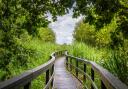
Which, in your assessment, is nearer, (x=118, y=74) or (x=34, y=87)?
(x=118, y=74)

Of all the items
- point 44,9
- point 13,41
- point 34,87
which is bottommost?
point 34,87

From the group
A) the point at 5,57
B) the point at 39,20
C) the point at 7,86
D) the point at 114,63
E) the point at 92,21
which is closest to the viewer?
the point at 7,86

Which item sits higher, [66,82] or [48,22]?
[48,22]

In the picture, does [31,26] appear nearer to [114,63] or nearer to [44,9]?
[44,9]

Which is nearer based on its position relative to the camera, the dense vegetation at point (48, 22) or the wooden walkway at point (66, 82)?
the dense vegetation at point (48, 22)

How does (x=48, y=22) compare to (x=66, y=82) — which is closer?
(x=48, y=22)

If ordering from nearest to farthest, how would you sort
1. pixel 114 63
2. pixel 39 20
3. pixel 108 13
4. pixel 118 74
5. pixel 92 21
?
pixel 118 74 → pixel 114 63 → pixel 108 13 → pixel 92 21 → pixel 39 20

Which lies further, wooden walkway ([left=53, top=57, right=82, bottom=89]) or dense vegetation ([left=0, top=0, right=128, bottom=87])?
wooden walkway ([left=53, top=57, right=82, bottom=89])

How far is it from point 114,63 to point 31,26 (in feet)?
14.3

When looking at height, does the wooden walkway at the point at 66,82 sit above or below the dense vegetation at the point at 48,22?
below

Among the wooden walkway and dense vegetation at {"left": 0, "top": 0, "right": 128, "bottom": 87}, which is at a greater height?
dense vegetation at {"left": 0, "top": 0, "right": 128, "bottom": 87}

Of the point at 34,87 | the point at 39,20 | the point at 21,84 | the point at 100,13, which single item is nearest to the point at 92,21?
the point at 100,13

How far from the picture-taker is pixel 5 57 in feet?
39.1

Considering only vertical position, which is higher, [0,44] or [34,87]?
[0,44]
